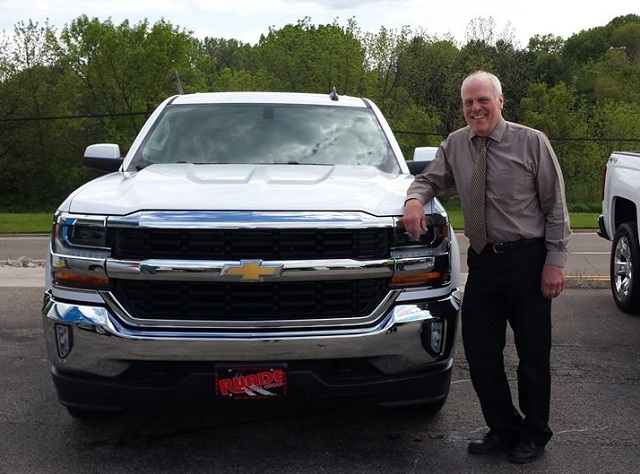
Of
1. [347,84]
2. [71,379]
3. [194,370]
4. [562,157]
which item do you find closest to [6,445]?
[71,379]

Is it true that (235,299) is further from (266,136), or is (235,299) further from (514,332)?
(266,136)

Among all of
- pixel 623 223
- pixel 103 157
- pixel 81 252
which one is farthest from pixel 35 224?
pixel 81 252

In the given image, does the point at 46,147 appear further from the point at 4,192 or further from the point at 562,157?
the point at 562,157

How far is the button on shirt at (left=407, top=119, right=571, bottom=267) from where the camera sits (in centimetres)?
352

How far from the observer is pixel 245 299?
11.3ft

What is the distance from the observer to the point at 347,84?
1652 inches

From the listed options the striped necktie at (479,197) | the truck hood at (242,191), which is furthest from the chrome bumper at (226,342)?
the truck hood at (242,191)

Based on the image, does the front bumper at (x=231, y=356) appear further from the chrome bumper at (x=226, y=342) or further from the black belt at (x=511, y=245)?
the black belt at (x=511, y=245)

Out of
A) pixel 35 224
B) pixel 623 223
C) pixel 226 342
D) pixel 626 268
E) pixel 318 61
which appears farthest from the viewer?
pixel 318 61

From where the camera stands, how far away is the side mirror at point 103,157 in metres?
5.20

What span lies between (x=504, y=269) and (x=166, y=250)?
4.96 ft

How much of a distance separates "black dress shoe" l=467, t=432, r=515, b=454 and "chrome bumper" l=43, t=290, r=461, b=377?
21.8 inches

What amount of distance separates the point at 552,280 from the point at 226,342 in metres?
1.45

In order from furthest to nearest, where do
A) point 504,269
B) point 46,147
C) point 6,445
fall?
1. point 46,147
2. point 6,445
3. point 504,269
